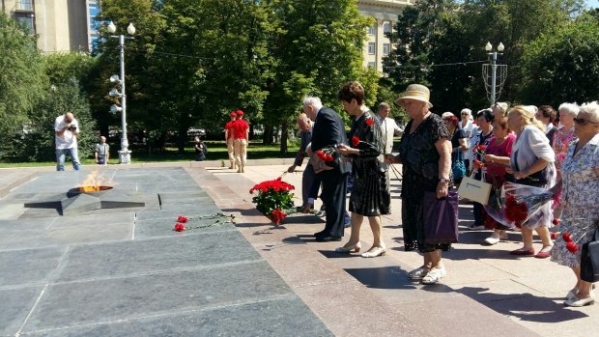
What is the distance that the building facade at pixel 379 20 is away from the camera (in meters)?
71.6

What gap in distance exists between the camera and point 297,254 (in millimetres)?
4305

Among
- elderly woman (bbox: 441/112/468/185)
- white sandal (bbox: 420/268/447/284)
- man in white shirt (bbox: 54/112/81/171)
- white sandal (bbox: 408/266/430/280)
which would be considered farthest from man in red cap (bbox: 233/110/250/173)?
white sandal (bbox: 420/268/447/284)

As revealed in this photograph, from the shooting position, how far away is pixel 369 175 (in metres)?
4.72

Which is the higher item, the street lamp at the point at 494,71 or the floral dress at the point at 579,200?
the street lamp at the point at 494,71

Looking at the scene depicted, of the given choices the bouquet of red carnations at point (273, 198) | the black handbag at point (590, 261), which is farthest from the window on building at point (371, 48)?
the black handbag at point (590, 261)

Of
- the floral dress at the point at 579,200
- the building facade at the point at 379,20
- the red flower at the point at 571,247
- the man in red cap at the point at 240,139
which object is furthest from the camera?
the building facade at the point at 379,20

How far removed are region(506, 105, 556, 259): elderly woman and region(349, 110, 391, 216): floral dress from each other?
144 centimetres

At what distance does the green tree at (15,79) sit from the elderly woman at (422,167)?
26857mm

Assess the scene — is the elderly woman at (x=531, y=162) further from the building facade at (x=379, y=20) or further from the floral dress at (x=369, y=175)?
the building facade at (x=379, y=20)

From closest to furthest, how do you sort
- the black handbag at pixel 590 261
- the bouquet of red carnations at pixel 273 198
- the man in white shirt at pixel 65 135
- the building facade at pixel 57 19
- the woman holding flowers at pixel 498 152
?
the black handbag at pixel 590 261
the woman holding flowers at pixel 498 152
the bouquet of red carnations at pixel 273 198
the man in white shirt at pixel 65 135
the building facade at pixel 57 19

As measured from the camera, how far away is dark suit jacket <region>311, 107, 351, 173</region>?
5.19 meters

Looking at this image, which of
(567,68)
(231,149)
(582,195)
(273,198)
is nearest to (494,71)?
(567,68)

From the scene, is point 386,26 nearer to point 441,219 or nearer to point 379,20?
point 379,20

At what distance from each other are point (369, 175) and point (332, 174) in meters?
0.69
